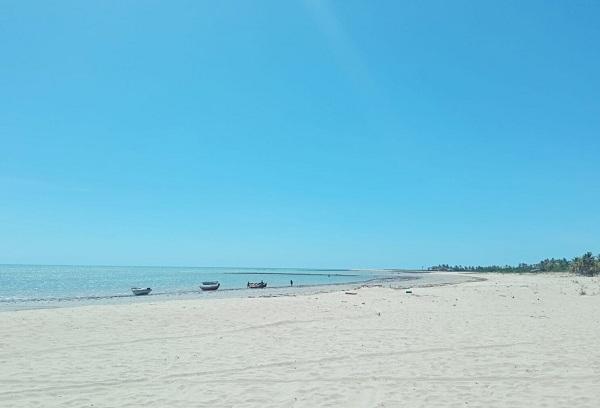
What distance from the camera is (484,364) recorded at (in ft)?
34.2

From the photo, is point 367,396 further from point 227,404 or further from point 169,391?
point 169,391

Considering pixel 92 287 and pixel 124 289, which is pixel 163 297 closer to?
pixel 124 289

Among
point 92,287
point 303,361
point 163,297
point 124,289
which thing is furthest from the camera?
point 92,287

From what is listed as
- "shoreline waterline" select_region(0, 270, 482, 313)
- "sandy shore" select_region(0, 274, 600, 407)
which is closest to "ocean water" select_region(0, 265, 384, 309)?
"shoreline waterline" select_region(0, 270, 482, 313)

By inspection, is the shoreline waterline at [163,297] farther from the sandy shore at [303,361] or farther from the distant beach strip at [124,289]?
the sandy shore at [303,361]

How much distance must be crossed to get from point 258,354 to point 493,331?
27.7 feet

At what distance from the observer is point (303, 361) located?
35.7 ft

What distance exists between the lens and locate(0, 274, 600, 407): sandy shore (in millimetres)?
8109

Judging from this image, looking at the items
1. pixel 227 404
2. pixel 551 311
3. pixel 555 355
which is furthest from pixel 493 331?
pixel 227 404

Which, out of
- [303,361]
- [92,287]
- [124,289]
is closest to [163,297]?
[124,289]

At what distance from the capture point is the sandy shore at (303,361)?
319 inches

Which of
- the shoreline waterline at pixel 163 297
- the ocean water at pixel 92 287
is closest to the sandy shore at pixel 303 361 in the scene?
the shoreline waterline at pixel 163 297

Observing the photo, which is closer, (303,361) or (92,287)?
(303,361)

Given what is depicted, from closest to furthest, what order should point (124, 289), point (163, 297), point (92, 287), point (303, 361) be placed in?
point (303, 361)
point (163, 297)
point (124, 289)
point (92, 287)
